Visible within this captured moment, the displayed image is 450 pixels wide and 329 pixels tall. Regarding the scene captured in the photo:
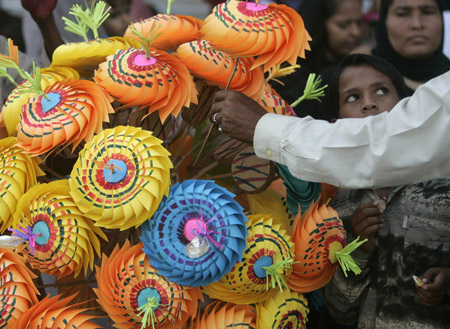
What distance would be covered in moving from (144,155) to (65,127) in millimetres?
211

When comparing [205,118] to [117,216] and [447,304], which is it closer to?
[117,216]

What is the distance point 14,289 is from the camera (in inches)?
61.4

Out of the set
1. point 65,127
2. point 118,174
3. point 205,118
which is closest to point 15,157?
point 65,127

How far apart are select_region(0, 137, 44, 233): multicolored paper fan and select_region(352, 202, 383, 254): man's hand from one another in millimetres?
862

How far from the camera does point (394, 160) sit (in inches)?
55.9

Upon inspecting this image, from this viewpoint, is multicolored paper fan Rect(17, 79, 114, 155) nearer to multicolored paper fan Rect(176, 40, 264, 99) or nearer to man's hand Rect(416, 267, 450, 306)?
multicolored paper fan Rect(176, 40, 264, 99)

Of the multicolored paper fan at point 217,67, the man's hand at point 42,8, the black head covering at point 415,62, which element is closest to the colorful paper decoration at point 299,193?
the multicolored paper fan at point 217,67

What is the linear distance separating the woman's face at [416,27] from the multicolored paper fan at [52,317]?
1.72m

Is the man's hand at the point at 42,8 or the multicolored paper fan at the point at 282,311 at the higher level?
the man's hand at the point at 42,8

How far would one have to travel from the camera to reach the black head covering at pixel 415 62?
2.63m

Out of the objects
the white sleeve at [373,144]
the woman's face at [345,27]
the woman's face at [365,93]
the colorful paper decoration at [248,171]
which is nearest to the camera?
the white sleeve at [373,144]

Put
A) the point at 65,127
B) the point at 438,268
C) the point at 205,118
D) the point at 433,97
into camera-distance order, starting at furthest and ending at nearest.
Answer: the point at 205,118 → the point at 438,268 → the point at 65,127 → the point at 433,97

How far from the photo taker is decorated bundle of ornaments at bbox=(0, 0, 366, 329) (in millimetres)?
1473

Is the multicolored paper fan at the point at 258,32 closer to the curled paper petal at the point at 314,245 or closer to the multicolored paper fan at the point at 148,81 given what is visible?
the multicolored paper fan at the point at 148,81
